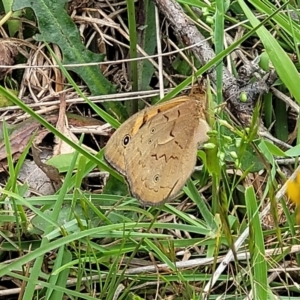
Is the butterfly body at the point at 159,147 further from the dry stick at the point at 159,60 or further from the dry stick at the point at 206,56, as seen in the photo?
the dry stick at the point at 159,60

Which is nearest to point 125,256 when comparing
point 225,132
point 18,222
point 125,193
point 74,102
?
point 125,193

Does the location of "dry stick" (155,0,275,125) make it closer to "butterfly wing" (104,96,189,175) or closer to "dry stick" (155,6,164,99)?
"dry stick" (155,6,164,99)

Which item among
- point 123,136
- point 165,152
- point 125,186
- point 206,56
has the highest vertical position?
point 206,56

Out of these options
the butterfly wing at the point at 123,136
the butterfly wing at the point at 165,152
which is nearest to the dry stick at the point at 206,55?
the butterfly wing at the point at 165,152

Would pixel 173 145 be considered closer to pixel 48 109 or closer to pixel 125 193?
pixel 125 193

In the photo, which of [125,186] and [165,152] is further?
[125,186]

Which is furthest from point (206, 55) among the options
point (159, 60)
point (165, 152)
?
point (165, 152)

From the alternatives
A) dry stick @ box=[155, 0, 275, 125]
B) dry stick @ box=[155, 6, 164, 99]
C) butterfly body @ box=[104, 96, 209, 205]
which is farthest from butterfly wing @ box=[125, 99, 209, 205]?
dry stick @ box=[155, 6, 164, 99]

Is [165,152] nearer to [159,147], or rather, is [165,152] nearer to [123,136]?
[159,147]
